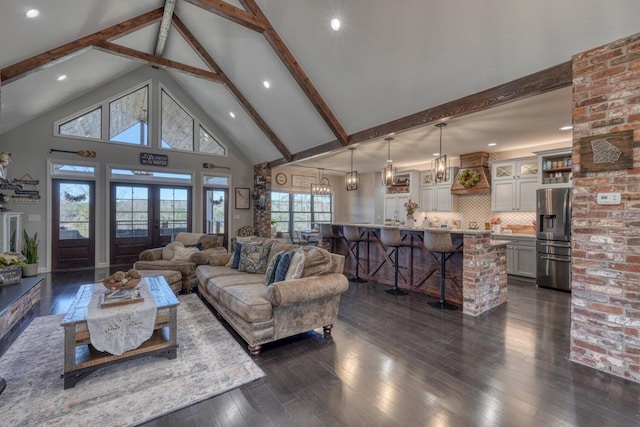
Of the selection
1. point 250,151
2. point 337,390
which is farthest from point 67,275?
point 337,390

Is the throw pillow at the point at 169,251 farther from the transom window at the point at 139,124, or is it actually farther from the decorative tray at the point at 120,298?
the transom window at the point at 139,124

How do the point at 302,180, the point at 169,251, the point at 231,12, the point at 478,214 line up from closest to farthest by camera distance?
the point at 231,12
the point at 169,251
the point at 478,214
the point at 302,180

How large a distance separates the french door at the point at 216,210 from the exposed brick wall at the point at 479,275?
6693mm

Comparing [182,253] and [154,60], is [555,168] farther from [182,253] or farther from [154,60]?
[154,60]

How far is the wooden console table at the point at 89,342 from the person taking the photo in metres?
2.16

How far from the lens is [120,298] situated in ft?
8.43

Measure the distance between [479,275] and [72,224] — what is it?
8.33 meters

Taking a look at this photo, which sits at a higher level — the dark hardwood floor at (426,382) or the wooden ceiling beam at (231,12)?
the wooden ceiling beam at (231,12)

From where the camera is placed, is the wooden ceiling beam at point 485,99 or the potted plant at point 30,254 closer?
the wooden ceiling beam at point 485,99

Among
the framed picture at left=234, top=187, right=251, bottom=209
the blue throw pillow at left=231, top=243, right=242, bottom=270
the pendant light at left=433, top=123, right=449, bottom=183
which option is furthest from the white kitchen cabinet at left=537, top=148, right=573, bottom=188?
the framed picture at left=234, top=187, right=251, bottom=209

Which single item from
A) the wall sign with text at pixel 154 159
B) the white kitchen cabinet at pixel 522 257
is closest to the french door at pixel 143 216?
the wall sign with text at pixel 154 159

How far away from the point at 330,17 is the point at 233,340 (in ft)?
13.8

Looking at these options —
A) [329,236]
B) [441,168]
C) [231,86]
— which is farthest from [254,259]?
[231,86]

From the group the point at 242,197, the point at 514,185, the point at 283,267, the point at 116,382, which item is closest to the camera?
the point at 116,382
